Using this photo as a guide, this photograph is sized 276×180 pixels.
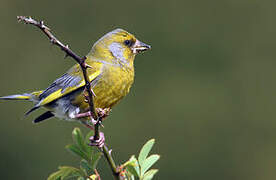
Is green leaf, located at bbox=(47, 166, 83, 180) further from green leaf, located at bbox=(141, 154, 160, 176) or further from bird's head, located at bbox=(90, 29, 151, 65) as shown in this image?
bird's head, located at bbox=(90, 29, 151, 65)

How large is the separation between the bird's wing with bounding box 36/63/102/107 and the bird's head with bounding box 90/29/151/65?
0.46ft

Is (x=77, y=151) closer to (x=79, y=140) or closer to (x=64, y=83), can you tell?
(x=79, y=140)

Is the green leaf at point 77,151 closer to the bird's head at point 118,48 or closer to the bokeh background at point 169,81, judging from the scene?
the bird's head at point 118,48

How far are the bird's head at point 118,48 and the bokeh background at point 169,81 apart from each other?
2916 mm

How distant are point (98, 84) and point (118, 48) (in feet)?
1.26

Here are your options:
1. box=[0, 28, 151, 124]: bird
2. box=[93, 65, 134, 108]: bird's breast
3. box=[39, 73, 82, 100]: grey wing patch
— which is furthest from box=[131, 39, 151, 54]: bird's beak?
box=[39, 73, 82, 100]: grey wing patch

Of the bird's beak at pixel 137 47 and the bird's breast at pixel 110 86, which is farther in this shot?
the bird's beak at pixel 137 47

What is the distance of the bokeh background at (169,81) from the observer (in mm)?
5840

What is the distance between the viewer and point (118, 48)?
111 inches

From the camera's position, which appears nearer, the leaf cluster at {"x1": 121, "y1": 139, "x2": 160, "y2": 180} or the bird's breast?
the leaf cluster at {"x1": 121, "y1": 139, "x2": 160, "y2": 180}

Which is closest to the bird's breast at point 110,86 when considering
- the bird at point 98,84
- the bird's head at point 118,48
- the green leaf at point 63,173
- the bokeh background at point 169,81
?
the bird at point 98,84

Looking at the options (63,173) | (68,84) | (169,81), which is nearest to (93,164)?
(63,173)

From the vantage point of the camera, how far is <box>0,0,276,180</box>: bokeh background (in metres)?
5.84

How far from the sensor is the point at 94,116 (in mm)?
1502
